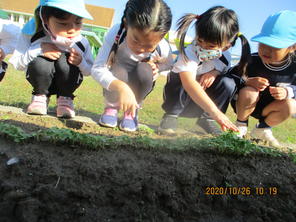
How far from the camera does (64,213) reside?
4.39 feet

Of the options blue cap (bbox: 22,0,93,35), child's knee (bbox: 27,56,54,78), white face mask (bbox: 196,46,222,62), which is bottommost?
child's knee (bbox: 27,56,54,78)

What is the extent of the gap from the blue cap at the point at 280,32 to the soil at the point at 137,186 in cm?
112

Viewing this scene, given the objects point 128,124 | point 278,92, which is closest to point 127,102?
point 128,124

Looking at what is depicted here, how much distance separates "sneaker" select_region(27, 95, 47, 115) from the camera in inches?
108

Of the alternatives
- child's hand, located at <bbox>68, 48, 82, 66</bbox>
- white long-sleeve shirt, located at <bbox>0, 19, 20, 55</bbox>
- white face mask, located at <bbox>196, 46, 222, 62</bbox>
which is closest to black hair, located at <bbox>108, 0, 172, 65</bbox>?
white face mask, located at <bbox>196, 46, 222, 62</bbox>

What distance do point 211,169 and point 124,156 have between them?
494 millimetres

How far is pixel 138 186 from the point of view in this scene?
153cm

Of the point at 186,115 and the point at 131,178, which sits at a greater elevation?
the point at 131,178

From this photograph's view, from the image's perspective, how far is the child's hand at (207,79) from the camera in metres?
2.90

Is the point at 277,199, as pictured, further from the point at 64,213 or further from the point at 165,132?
the point at 165,132

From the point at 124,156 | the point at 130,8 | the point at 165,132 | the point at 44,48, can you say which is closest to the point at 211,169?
the point at 124,156

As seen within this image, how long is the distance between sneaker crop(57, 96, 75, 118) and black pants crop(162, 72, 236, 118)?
89cm
